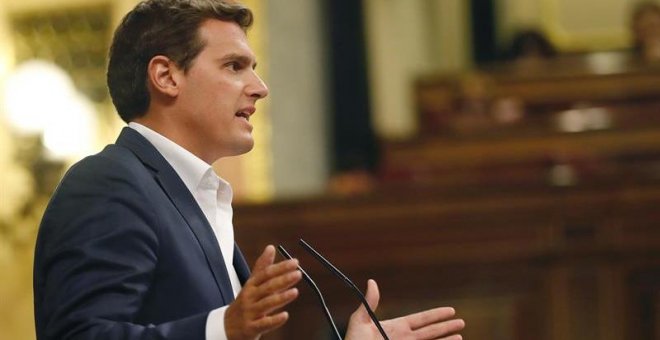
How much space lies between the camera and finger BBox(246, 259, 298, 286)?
5.58 ft

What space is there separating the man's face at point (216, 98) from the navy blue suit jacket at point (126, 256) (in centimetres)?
7

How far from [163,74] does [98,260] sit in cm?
36

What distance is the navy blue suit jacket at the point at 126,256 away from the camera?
1.82 m

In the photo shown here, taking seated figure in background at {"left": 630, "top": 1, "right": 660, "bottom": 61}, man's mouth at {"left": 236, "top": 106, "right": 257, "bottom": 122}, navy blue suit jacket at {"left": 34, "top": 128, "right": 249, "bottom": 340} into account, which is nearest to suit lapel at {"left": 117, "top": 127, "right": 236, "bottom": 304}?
navy blue suit jacket at {"left": 34, "top": 128, "right": 249, "bottom": 340}

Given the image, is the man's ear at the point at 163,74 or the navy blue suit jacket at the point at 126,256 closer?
the navy blue suit jacket at the point at 126,256

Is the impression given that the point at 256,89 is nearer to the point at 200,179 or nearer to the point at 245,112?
the point at 245,112

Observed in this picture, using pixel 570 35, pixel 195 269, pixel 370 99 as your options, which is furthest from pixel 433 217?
pixel 570 35

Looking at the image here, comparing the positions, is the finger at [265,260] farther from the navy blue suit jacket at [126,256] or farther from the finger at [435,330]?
the finger at [435,330]

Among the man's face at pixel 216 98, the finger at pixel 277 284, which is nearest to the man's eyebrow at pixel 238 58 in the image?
the man's face at pixel 216 98

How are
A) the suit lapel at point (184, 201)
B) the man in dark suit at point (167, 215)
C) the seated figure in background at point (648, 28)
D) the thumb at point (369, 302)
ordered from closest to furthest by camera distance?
the man in dark suit at point (167, 215), the suit lapel at point (184, 201), the thumb at point (369, 302), the seated figure in background at point (648, 28)

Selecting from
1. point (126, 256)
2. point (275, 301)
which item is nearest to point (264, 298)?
point (275, 301)

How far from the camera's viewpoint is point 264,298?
68.1 inches

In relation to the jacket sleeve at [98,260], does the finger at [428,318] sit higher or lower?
lower

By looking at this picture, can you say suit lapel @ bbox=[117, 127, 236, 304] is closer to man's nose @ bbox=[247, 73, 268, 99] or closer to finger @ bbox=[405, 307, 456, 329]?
man's nose @ bbox=[247, 73, 268, 99]
